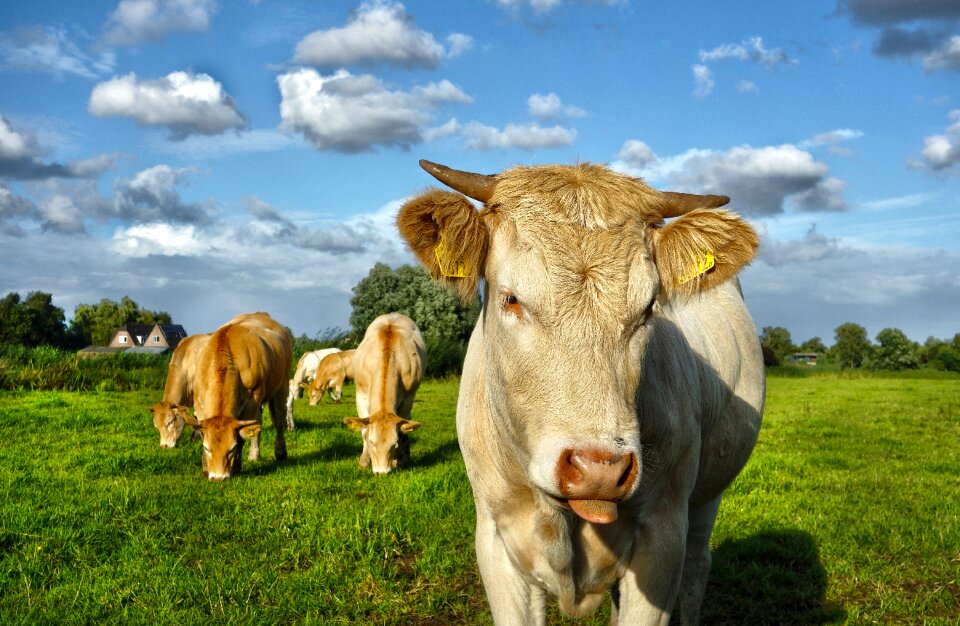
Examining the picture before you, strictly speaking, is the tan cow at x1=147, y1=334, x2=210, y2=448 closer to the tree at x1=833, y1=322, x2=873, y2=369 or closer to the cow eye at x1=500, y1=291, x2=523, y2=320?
the cow eye at x1=500, y1=291, x2=523, y2=320

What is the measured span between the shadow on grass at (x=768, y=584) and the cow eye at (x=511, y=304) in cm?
332

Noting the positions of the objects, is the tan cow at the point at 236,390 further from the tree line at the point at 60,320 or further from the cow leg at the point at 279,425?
the tree line at the point at 60,320

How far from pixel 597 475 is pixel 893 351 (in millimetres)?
75103

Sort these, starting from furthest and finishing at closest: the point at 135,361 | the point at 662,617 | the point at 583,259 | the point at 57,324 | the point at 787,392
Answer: the point at 57,324 → the point at 787,392 → the point at 135,361 → the point at 662,617 → the point at 583,259

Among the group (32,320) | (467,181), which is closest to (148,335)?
(32,320)

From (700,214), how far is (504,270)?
86cm

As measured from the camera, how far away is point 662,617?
3.41m

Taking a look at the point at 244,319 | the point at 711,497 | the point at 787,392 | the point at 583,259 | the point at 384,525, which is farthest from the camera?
the point at 787,392

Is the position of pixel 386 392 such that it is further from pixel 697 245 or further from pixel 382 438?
pixel 697 245

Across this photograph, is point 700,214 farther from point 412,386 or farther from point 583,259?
point 412,386

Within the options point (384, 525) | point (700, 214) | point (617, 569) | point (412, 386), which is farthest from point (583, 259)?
point (412, 386)

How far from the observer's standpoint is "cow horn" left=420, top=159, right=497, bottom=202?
315cm

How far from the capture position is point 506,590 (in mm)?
3510

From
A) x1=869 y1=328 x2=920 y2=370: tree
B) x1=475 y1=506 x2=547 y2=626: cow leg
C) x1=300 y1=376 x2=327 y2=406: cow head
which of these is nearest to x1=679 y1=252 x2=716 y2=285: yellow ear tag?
x1=475 y1=506 x2=547 y2=626: cow leg
